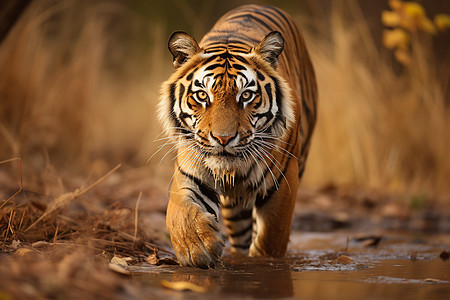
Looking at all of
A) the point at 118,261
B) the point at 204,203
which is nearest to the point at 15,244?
the point at 118,261

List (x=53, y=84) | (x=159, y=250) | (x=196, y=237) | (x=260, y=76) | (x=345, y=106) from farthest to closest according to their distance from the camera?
(x=345, y=106) → (x=53, y=84) → (x=159, y=250) → (x=260, y=76) → (x=196, y=237)

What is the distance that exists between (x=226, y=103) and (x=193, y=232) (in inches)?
25.7

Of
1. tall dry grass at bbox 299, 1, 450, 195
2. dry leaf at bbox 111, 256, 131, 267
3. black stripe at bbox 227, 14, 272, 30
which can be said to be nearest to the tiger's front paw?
dry leaf at bbox 111, 256, 131, 267

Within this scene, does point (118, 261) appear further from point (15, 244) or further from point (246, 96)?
point (246, 96)

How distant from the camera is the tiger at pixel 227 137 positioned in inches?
121

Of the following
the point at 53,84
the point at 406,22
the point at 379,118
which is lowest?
the point at 379,118

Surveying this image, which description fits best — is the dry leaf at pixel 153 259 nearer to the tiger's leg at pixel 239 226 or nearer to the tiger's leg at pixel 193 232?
the tiger's leg at pixel 193 232

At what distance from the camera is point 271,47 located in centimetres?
340

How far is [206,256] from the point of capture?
303 centimetres

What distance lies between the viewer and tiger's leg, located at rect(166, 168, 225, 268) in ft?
9.95

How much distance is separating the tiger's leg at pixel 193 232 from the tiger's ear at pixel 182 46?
0.76 meters

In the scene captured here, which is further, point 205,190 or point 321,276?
point 205,190

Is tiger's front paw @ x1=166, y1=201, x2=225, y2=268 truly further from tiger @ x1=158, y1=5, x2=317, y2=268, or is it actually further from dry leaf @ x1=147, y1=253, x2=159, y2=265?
dry leaf @ x1=147, y1=253, x2=159, y2=265

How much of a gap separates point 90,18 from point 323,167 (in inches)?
125
